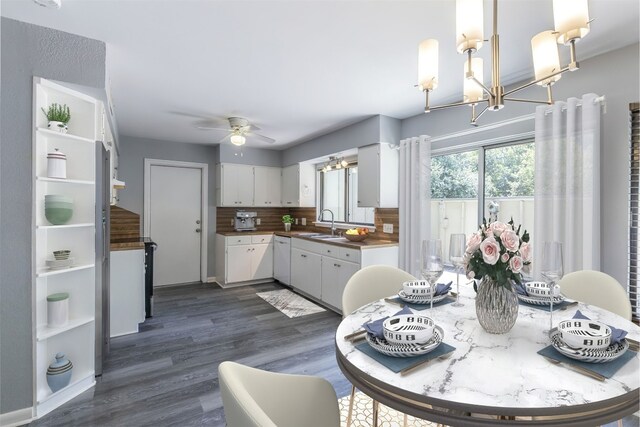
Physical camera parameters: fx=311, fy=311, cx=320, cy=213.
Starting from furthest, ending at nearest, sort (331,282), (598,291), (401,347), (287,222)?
(287,222) < (331,282) < (598,291) < (401,347)

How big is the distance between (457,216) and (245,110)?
2.59 m

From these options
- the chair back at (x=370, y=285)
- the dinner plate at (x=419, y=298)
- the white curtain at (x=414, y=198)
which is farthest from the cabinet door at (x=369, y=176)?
the dinner plate at (x=419, y=298)

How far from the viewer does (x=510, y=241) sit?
1.14m

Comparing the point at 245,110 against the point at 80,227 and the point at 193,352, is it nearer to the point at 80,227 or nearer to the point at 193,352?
the point at 80,227

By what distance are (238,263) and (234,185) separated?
1.34 metres

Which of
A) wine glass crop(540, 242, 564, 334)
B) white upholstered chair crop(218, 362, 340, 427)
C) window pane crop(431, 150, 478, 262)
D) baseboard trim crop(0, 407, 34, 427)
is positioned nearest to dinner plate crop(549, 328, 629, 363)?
wine glass crop(540, 242, 564, 334)

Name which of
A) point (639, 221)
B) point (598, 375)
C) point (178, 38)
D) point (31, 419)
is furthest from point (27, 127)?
point (639, 221)

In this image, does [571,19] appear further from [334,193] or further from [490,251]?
[334,193]

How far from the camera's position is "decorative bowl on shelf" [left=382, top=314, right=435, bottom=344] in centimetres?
102

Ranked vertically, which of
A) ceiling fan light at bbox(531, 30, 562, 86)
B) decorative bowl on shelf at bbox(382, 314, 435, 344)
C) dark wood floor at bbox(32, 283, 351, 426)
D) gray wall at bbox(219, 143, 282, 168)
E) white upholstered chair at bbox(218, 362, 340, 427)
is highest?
gray wall at bbox(219, 143, 282, 168)

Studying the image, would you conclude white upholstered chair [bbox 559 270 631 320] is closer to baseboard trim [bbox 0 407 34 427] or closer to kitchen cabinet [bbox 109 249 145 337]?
baseboard trim [bbox 0 407 34 427]

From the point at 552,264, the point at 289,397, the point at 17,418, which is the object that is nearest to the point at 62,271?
the point at 17,418

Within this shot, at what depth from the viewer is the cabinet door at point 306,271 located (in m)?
4.14

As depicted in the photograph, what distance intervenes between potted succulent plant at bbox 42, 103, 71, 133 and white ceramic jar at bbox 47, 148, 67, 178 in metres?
0.16
